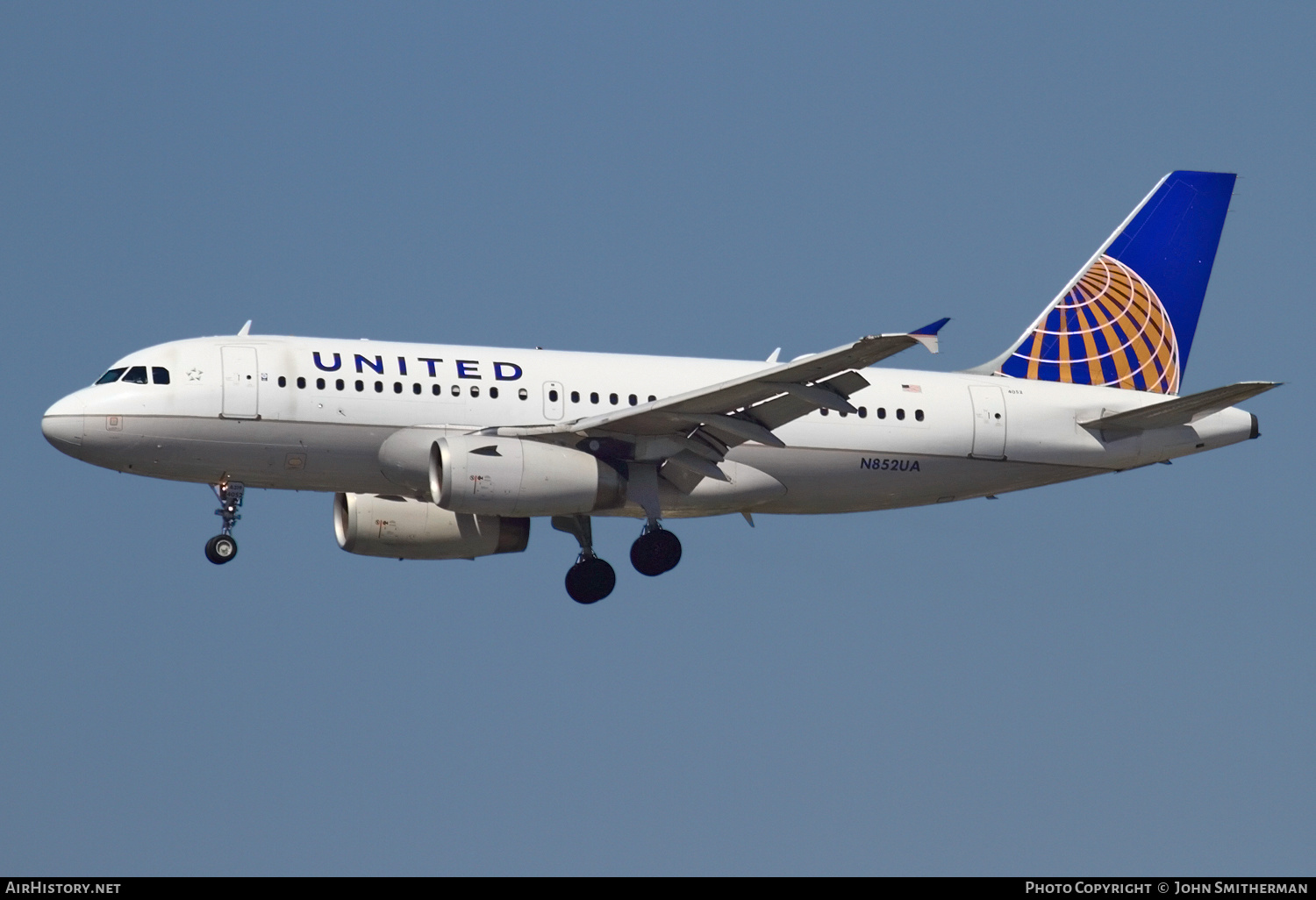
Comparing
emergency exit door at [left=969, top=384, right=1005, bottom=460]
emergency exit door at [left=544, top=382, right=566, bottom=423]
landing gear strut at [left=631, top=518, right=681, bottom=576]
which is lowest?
landing gear strut at [left=631, top=518, right=681, bottom=576]

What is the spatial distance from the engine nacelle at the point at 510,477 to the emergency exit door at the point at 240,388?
336 centimetres

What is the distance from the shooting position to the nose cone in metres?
35.2

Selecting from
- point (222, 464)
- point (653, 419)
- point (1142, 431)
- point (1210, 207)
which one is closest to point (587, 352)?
point (653, 419)

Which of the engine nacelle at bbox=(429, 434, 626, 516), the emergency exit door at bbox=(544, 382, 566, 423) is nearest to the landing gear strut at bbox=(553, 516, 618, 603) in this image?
the emergency exit door at bbox=(544, 382, 566, 423)

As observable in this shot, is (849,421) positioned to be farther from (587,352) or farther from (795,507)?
(587,352)

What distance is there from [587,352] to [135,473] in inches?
346

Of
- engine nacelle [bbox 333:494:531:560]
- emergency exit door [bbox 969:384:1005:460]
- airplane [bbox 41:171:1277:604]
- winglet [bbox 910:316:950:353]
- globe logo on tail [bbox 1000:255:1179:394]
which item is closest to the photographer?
winglet [bbox 910:316:950:353]

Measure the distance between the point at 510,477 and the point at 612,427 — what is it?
217cm

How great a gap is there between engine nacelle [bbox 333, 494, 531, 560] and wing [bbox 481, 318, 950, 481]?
13.9 ft

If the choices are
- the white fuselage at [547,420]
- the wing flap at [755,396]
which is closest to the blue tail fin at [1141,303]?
the white fuselage at [547,420]

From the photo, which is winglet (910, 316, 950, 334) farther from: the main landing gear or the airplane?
the main landing gear

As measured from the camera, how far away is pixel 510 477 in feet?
115

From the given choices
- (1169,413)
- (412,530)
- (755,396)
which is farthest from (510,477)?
(1169,413)

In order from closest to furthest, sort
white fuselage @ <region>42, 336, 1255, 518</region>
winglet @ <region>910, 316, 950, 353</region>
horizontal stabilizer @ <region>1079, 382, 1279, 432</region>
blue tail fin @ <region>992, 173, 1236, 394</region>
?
winglet @ <region>910, 316, 950, 353</region> < white fuselage @ <region>42, 336, 1255, 518</region> < horizontal stabilizer @ <region>1079, 382, 1279, 432</region> < blue tail fin @ <region>992, 173, 1236, 394</region>
